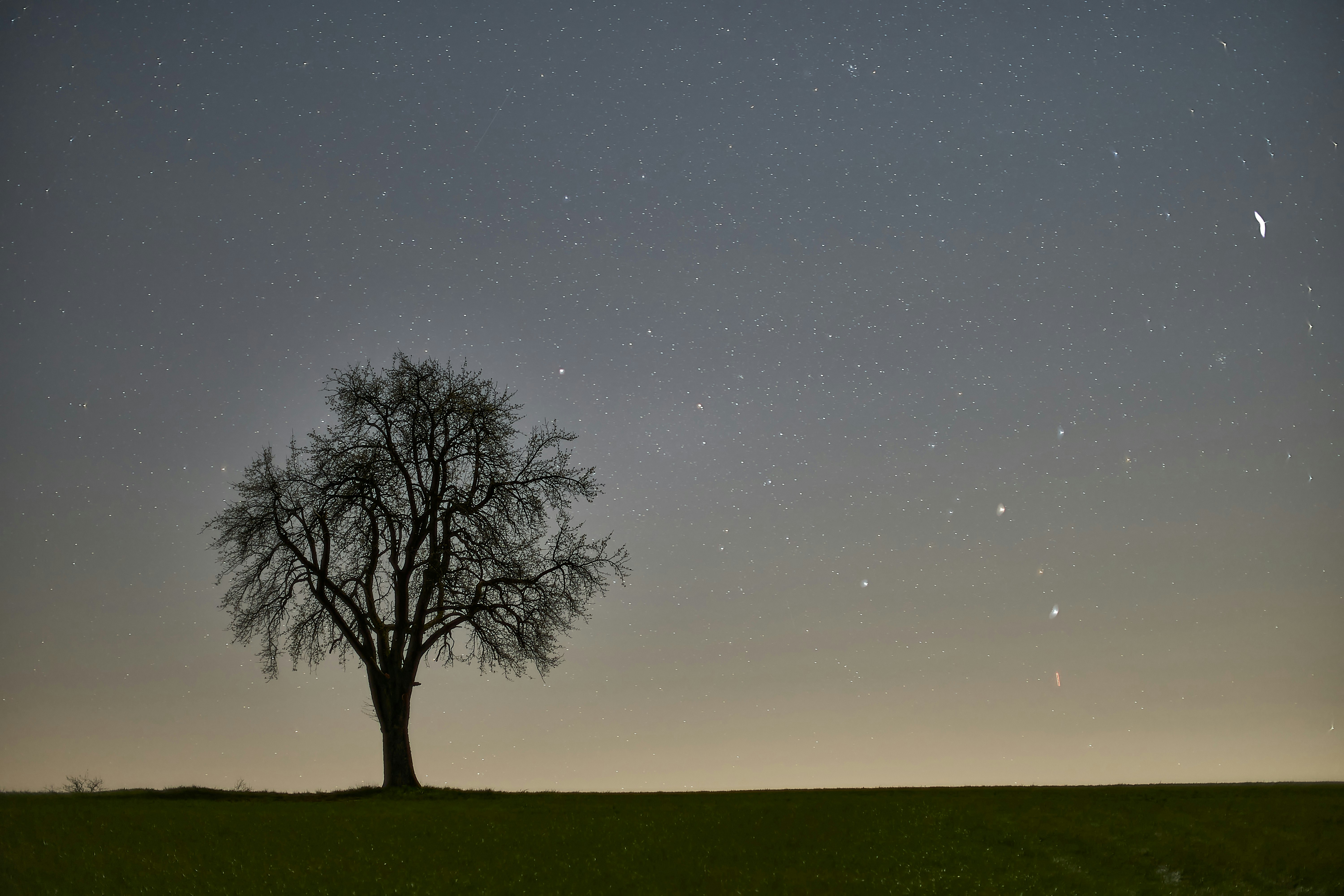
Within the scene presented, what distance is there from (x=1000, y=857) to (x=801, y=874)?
4.21m

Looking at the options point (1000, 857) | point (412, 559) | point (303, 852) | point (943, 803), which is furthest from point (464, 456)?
point (1000, 857)

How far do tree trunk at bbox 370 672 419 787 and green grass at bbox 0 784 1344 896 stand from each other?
411 cm

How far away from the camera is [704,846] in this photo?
20.1 metres

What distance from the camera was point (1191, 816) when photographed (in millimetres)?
21609

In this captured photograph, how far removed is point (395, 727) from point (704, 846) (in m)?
12.0

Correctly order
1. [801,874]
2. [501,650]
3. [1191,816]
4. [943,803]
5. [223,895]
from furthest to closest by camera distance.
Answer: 1. [501,650]
2. [943,803]
3. [1191,816]
4. [801,874]
5. [223,895]

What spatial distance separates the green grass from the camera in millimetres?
18188

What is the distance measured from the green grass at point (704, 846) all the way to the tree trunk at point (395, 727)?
13.5ft

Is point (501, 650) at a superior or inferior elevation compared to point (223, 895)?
superior

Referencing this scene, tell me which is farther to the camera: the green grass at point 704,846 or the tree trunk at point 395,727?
the tree trunk at point 395,727

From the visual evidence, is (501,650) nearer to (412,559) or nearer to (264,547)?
(412,559)

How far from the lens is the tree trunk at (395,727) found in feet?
92.2

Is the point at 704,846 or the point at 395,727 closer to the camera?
the point at 704,846

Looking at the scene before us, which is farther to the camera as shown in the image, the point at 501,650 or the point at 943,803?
the point at 501,650
